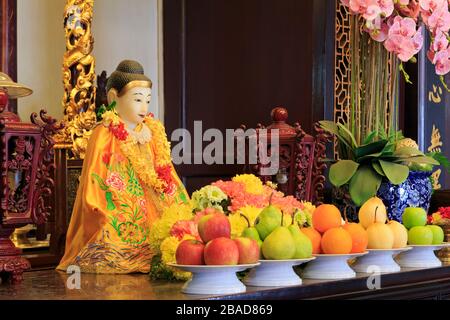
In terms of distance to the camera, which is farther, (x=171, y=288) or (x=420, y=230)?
(x=420, y=230)

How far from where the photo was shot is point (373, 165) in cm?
258

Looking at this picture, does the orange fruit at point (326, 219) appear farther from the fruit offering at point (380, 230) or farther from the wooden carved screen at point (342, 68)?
the wooden carved screen at point (342, 68)

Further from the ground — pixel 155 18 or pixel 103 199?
pixel 155 18

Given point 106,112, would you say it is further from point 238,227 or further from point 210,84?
point 210,84

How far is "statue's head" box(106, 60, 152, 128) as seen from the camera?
7.22ft

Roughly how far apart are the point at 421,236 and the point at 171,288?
751mm

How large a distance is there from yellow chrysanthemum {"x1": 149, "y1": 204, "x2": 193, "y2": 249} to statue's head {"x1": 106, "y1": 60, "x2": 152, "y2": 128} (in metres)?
0.31

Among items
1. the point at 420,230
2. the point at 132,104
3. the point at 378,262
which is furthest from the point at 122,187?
the point at 420,230

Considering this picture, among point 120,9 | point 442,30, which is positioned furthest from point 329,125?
point 120,9

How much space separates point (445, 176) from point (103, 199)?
72.2 inches

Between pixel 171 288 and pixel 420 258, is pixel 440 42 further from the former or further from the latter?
pixel 171 288

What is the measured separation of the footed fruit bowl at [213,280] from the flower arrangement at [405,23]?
3.86ft
